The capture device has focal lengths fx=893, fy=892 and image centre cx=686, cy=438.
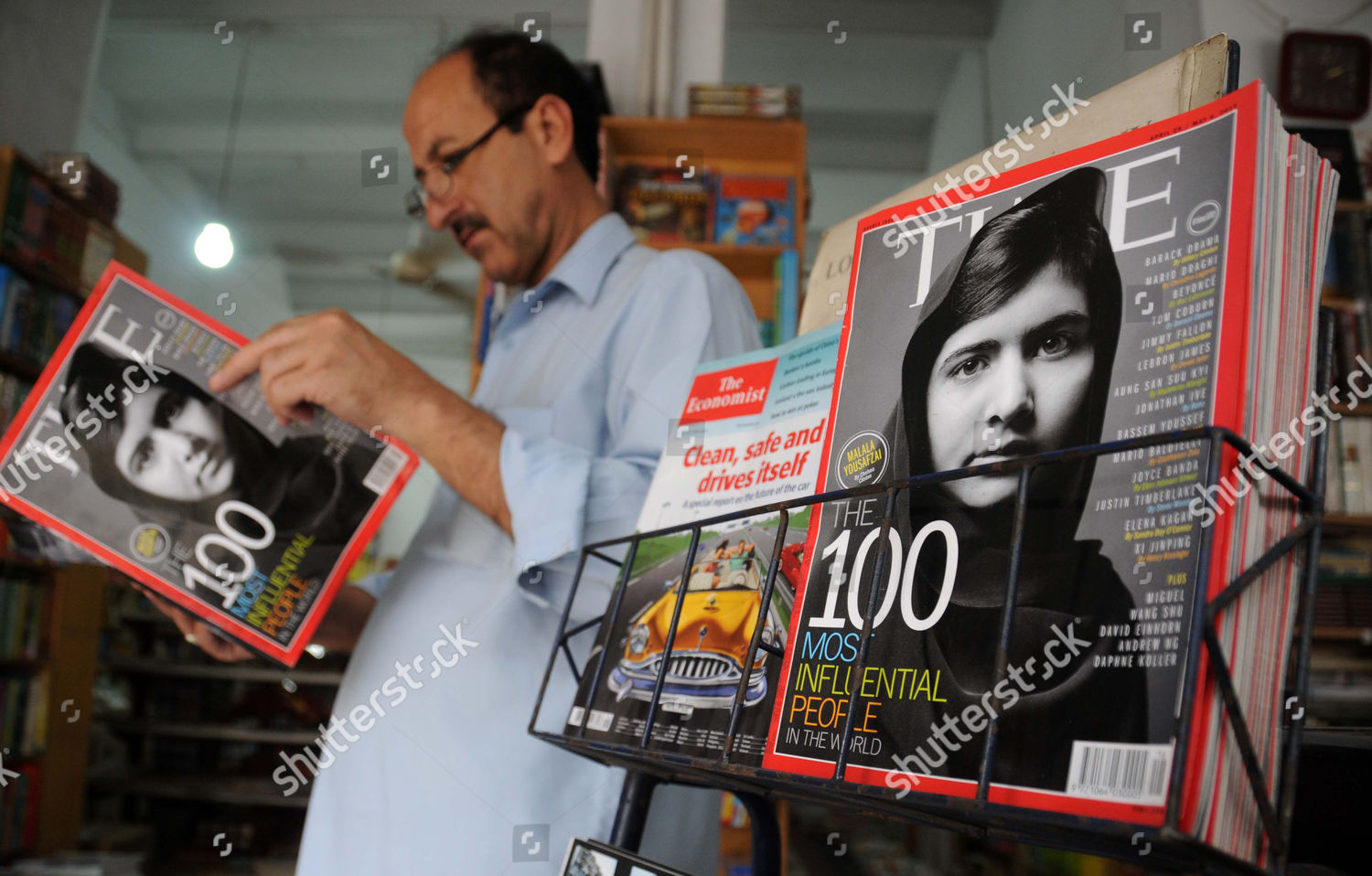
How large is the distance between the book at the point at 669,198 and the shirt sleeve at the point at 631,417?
1.70 meters

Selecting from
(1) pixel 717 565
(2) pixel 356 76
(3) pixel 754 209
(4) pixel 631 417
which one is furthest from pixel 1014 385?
(2) pixel 356 76

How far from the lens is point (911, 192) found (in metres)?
0.51

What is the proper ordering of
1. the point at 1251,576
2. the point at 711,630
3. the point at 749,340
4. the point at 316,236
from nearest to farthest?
the point at 1251,576
the point at 711,630
the point at 749,340
the point at 316,236

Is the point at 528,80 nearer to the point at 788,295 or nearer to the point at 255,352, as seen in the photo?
the point at 255,352

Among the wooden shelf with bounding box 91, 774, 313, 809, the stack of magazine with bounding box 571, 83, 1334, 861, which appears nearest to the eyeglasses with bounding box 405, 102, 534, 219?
the stack of magazine with bounding box 571, 83, 1334, 861

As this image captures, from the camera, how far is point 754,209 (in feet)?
8.46

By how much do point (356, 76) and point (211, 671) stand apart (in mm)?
3850

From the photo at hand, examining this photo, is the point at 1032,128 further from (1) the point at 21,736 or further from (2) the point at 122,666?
(2) the point at 122,666

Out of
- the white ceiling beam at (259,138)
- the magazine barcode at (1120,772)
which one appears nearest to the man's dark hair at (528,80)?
the magazine barcode at (1120,772)

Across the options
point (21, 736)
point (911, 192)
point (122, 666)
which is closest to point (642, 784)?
point (911, 192)

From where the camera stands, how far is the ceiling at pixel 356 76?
103 inches

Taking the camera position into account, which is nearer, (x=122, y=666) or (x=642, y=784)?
(x=642, y=784)

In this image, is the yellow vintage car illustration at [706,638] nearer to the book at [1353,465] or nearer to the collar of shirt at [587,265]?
the collar of shirt at [587,265]

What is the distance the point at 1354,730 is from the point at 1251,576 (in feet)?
1.03
